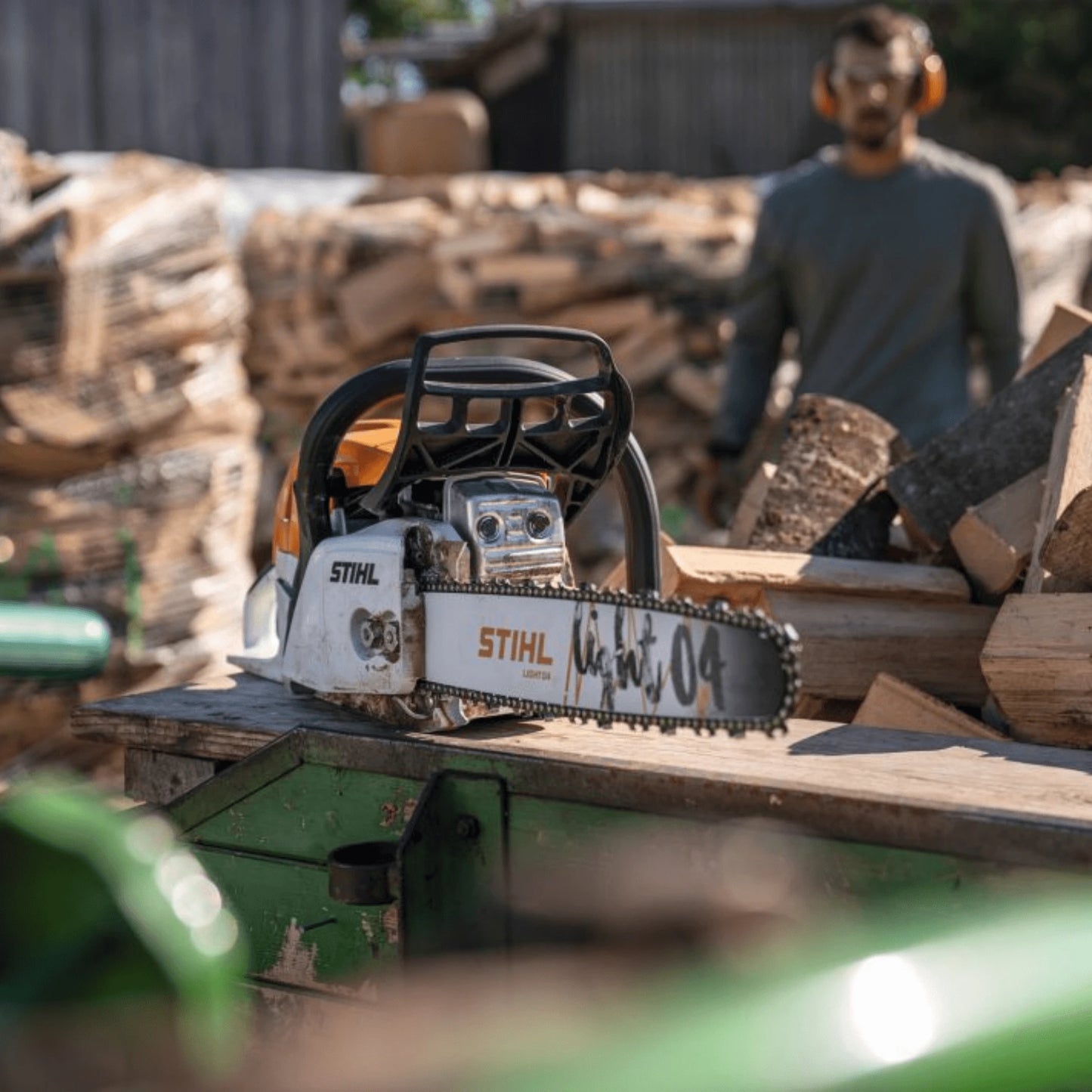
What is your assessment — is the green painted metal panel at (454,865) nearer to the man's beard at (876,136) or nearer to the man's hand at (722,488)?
the man's hand at (722,488)

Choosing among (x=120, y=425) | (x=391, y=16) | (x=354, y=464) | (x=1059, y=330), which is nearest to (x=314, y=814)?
(x=354, y=464)

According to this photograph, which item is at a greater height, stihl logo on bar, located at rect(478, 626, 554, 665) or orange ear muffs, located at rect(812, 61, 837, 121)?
orange ear muffs, located at rect(812, 61, 837, 121)

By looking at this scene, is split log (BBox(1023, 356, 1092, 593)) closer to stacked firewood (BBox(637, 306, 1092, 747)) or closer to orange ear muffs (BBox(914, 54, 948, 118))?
stacked firewood (BBox(637, 306, 1092, 747))

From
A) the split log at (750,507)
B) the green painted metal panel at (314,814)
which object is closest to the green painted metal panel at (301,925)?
the green painted metal panel at (314,814)

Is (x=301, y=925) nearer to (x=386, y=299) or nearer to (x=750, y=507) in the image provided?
(x=750, y=507)

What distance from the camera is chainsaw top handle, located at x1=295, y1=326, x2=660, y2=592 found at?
198 cm

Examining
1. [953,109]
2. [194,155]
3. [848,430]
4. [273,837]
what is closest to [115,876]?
[273,837]

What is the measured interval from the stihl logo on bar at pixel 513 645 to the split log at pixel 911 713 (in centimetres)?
51

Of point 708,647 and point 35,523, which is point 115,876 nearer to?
point 708,647

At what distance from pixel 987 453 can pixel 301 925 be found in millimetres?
1360

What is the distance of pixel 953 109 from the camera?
634 inches

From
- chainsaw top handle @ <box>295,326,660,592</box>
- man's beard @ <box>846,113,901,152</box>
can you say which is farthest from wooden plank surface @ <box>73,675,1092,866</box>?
man's beard @ <box>846,113,901,152</box>

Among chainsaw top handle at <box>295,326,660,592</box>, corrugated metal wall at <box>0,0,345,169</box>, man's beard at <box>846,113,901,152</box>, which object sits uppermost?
corrugated metal wall at <box>0,0,345,169</box>

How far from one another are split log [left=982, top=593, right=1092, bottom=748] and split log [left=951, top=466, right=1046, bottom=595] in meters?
0.29
